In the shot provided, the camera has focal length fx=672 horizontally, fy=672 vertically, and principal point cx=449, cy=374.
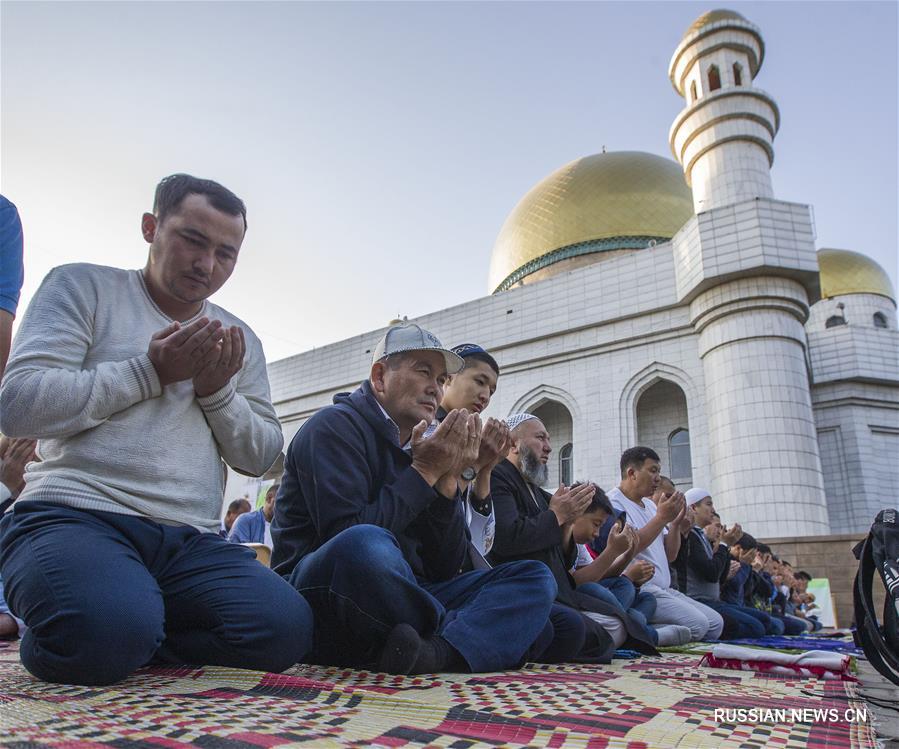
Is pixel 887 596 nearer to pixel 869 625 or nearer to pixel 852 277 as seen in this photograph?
pixel 869 625

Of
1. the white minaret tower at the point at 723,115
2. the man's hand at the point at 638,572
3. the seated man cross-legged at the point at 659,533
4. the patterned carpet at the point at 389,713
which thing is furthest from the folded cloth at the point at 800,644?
the white minaret tower at the point at 723,115

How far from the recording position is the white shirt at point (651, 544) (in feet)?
14.3

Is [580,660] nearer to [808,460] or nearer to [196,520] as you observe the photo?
[196,520]

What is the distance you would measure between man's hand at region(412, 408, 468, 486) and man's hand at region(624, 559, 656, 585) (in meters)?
2.35

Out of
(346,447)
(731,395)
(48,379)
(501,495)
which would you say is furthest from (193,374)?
(731,395)

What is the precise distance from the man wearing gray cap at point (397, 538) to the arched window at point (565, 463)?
1510 centimetres

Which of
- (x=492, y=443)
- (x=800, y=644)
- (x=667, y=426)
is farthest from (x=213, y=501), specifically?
(x=667, y=426)

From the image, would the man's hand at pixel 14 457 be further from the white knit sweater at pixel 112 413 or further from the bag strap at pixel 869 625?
the bag strap at pixel 869 625

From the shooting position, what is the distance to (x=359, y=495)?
2.05 m

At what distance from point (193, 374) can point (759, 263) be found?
13.1 meters

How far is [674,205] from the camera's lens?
19797 millimetres

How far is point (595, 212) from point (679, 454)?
788cm

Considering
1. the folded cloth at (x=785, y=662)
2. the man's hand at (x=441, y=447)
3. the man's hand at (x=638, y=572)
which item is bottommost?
the folded cloth at (x=785, y=662)

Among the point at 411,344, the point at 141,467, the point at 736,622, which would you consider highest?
the point at 411,344
